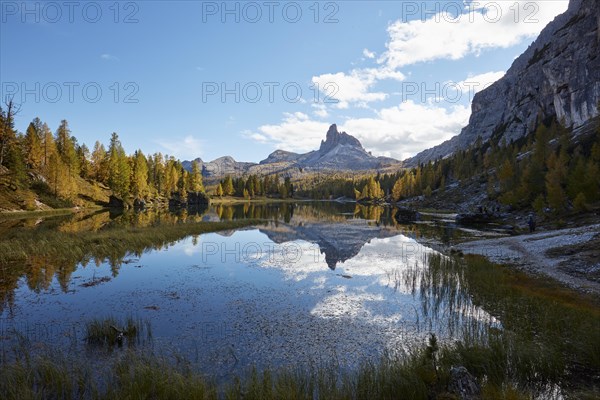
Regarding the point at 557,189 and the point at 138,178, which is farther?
the point at 138,178

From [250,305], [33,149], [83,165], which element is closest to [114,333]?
[250,305]

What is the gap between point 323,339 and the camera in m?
14.5

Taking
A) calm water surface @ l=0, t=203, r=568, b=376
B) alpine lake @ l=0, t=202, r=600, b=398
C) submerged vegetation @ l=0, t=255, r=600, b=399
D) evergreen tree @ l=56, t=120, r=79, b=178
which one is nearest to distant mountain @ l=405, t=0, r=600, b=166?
alpine lake @ l=0, t=202, r=600, b=398

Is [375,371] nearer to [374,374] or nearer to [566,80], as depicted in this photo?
[374,374]

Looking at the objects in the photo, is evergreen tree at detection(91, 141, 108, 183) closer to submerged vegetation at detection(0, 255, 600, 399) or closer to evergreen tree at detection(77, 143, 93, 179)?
evergreen tree at detection(77, 143, 93, 179)

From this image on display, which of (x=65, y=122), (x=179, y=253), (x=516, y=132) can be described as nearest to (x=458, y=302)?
(x=179, y=253)

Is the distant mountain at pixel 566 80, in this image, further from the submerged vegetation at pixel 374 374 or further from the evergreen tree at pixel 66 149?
the evergreen tree at pixel 66 149

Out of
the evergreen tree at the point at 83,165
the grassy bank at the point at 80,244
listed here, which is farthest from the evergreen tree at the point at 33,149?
the grassy bank at the point at 80,244

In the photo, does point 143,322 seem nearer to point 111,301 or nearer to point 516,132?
point 111,301

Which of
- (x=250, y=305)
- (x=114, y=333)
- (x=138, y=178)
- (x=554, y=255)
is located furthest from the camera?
(x=138, y=178)

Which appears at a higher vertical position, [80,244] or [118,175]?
[118,175]

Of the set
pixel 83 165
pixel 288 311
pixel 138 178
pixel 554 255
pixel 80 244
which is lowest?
pixel 288 311

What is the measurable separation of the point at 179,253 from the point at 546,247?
39.8 meters

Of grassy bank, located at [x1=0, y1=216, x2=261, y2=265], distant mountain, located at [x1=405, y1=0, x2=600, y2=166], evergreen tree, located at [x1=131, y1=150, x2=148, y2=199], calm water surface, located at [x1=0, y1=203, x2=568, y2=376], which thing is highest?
distant mountain, located at [x1=405, y1=0, x2=600, y2=166]
